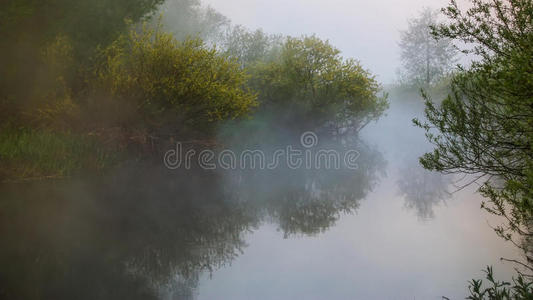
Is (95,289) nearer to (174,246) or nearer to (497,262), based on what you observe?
(174,246)

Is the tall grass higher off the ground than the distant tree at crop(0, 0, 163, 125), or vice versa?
the distant tree at crop(0, 0, 163, 125)

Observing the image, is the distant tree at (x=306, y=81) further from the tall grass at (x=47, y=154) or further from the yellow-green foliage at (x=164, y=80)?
the tall grass at (x=47, y=154)

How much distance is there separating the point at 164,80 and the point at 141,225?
8441 millimetres

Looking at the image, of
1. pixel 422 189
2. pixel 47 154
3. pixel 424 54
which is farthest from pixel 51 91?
pixel 424 54

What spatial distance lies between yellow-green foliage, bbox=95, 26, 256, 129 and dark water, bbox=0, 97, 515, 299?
10.8ft

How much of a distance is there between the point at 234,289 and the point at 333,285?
1446mm

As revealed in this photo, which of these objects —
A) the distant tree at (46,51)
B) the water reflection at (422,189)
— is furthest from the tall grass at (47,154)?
the water reflection at (422,189)

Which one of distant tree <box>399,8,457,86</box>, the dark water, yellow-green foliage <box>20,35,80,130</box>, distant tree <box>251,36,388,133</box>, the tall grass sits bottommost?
the dark water

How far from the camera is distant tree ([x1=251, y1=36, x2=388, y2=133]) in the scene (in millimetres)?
27641

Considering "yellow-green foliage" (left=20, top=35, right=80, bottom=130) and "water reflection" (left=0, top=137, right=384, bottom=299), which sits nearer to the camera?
"water reflection" (left=0, top=137, right=384, bottom=299)

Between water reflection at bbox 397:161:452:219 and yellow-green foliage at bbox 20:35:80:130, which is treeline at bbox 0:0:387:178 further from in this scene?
water reflection at bbox 397:161:452:219

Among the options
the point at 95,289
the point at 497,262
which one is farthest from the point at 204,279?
the point at 497,262

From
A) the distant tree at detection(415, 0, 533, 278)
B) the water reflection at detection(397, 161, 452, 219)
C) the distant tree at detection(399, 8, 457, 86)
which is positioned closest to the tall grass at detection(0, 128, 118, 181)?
the water reflection at detection(397, 161, 452, 219)

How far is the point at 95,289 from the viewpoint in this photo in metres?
5.78
